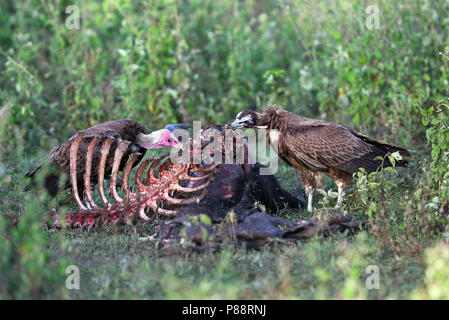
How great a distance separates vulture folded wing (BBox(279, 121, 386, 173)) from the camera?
223 inches

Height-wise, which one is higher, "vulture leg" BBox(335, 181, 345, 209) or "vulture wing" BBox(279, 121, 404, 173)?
"vulture wing" BBox(279, 121, 404, 173)

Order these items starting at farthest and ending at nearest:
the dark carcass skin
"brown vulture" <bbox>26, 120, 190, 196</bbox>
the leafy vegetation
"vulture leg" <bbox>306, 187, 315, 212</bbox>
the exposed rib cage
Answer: "brown vulture" <bbox>26, 120, 190, 196</bbox>, "vulture leg" <bbox>306, 187, 315, 212</bbox>, the exposed rib cage, the dark carcass skin, the leafy vegetation

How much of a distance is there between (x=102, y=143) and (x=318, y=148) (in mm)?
2061

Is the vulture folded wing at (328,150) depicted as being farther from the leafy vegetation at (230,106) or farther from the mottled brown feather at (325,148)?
the leafy vegetation at (230,106)

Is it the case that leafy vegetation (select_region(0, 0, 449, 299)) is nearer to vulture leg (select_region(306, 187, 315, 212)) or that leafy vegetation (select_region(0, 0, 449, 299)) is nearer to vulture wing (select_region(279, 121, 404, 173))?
vulture leg (select_region(306, 187, 315, 212))

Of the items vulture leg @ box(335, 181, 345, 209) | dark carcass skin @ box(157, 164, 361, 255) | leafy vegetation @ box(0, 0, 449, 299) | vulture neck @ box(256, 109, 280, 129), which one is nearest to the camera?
leafy vegetation @ box(0, 0, 449, 299)

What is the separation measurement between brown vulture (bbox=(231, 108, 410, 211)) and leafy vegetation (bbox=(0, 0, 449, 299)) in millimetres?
262

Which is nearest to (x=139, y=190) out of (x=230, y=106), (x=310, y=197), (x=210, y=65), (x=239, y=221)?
(x=239, y=221)

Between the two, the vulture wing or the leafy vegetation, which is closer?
the leafy vegetation

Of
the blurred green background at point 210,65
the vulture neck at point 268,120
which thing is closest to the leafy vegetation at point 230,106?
the blurred green background at point 210,65

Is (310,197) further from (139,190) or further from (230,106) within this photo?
(230,106)

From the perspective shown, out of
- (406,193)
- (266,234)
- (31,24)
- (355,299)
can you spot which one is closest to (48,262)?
(266,234)

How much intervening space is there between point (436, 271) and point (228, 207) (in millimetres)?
1884

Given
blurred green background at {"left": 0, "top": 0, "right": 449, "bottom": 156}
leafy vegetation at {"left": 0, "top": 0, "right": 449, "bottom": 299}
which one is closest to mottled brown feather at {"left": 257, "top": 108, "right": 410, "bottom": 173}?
leafy vegetation at {"left": 0, "top": 0, "right": 449, "bottom": 299}
